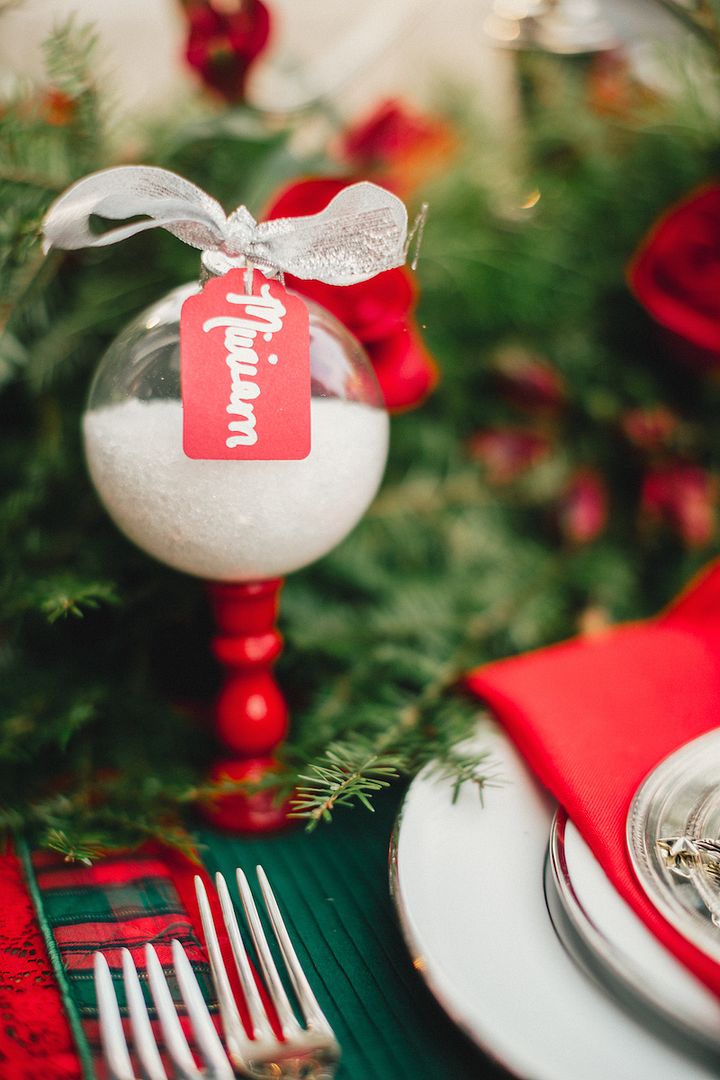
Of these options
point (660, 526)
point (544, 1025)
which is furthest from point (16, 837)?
point (660, 526)

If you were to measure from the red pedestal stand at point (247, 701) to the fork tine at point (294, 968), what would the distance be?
76mm

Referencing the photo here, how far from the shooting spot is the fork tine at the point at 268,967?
28cm

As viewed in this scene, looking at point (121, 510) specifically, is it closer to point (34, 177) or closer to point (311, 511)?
point (311, 511)

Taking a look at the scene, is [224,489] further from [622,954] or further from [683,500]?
[683,500]

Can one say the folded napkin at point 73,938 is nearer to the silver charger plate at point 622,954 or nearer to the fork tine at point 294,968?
the fork tine at point 294,968

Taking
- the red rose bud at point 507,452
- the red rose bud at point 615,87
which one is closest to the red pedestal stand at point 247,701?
the red rose bud at point 507,452

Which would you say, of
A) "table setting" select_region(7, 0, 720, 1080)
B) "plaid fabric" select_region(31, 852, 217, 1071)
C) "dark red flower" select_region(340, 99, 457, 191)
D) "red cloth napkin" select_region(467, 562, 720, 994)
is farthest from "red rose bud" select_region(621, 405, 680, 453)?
"plaid fabric" select_region(31, 852, 217, 1071)

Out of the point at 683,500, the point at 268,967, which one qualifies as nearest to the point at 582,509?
the point at 683,500

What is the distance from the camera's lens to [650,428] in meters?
0.60

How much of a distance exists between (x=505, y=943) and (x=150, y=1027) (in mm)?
132

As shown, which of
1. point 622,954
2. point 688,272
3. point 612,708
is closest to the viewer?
point 622,954

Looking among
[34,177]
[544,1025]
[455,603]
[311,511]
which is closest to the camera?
[544,1025]

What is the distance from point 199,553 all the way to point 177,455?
0.05m

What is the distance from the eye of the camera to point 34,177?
0.46m
